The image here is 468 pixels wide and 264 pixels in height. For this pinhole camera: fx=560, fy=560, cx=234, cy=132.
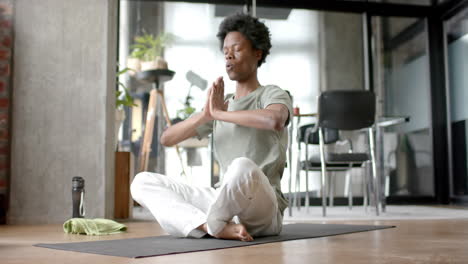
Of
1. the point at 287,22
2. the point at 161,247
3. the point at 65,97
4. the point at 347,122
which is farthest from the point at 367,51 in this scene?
the point at 161,247

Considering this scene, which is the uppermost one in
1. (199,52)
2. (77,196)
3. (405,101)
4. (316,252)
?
(199,52)

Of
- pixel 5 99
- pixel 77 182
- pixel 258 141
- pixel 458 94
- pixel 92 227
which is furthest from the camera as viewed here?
pixel 458 94

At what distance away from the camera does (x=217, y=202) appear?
181 cm

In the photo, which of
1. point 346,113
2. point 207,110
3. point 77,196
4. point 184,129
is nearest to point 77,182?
point 77,196

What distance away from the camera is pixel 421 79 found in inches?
258

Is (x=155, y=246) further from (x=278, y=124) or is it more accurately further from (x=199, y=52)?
(x=199, y=52)

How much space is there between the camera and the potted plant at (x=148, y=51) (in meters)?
5.05

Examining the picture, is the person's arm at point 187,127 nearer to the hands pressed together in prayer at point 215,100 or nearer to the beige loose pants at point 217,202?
the hands pressed together in prayer at point 215,100

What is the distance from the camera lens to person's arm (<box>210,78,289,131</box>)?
1893 mm

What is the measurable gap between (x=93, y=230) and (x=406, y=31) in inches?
205

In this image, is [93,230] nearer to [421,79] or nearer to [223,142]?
[223,142]

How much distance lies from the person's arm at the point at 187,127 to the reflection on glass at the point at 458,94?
4685 mm

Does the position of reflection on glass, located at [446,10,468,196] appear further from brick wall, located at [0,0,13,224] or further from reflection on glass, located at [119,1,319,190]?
brick wall, located at [0,0,13,224]

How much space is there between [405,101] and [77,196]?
454 centimetres
